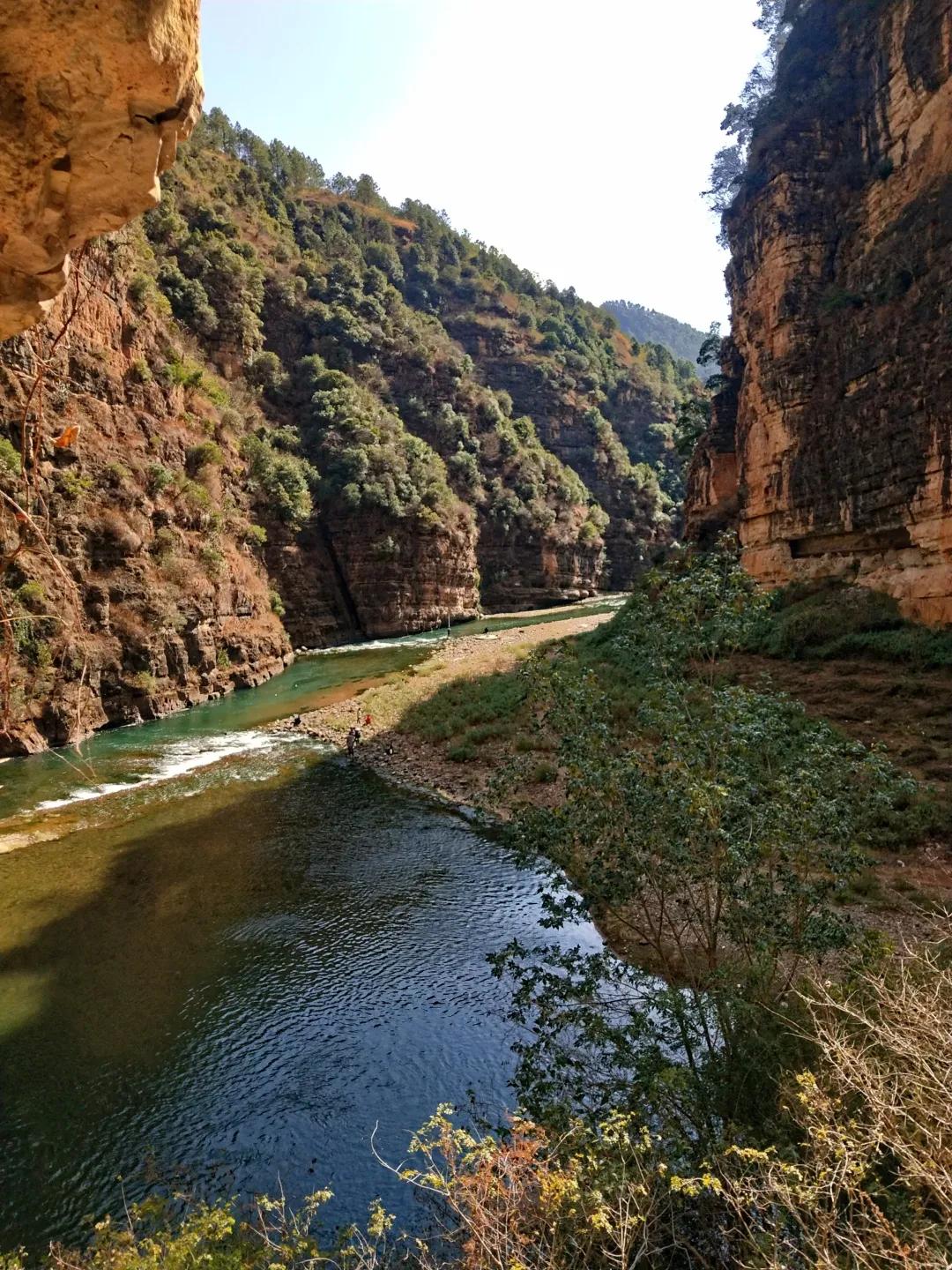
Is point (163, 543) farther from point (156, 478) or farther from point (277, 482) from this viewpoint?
point (277, 482)

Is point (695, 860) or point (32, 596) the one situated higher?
point (32, 596)

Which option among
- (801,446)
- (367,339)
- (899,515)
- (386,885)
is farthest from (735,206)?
(367,339)

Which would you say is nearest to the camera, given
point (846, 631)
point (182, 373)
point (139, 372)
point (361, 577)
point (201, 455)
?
point (846, 631)

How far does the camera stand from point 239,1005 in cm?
955

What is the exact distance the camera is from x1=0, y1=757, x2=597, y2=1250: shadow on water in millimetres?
7105

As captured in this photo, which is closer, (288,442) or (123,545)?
(123,545)

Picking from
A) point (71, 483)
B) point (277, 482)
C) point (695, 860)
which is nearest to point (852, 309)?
point (695, 860)

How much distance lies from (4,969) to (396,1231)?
7.99 meters

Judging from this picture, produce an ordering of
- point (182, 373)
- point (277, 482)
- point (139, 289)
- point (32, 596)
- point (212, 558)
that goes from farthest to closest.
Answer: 1. point (277, 482)
2. point (182, 373)
3. point (212, 558)
4. point (139, 289)
5. point (32, 596)

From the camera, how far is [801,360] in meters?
22.4

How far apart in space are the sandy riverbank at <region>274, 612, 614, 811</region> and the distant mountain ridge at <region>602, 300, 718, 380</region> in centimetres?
16337

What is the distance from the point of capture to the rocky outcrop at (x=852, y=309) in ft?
56.5

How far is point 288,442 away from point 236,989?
46494mm

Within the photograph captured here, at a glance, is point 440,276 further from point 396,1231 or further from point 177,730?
point 396,1231
